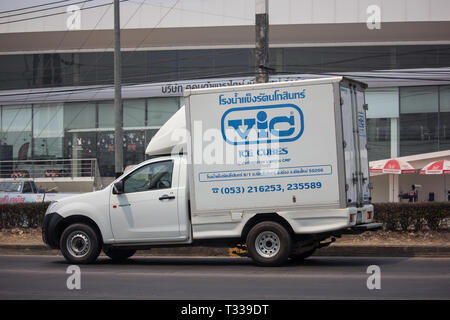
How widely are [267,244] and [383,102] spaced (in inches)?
861

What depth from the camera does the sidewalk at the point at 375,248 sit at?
539 inches

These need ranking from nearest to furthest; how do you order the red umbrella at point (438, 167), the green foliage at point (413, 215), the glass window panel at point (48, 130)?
the green foliage at point (413, 215), the red umbrella at point (438, 167), the glass window panel at point (48, 130)

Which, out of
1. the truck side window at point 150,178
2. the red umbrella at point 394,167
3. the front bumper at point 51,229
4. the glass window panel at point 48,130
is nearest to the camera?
the truck side window at point 150,178

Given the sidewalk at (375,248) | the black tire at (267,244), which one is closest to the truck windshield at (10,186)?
the sidewalk at (375,248)

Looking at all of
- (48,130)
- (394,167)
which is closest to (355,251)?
(394,167)

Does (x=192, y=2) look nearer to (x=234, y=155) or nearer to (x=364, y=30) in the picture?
(x=364, y=30)

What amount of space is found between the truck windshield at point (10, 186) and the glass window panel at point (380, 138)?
16838mm

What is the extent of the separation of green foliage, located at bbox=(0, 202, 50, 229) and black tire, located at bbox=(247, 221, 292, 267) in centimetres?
884

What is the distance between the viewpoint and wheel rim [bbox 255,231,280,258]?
11.5 metres

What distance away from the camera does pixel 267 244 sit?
1154 centimetres

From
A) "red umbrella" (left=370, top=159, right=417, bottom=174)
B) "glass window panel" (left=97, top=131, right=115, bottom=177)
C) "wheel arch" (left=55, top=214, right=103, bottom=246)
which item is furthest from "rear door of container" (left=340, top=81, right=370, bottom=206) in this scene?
"glass window panel" (left=97, top=131, right=115, bottom=177)

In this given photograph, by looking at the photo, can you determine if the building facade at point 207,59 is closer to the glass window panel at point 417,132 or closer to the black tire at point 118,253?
the glass window panel at point 417,132

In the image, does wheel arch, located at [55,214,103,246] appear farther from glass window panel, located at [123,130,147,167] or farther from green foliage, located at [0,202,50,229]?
glass window panel, located at [123,130,147,167]

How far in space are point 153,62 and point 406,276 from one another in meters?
24.6
